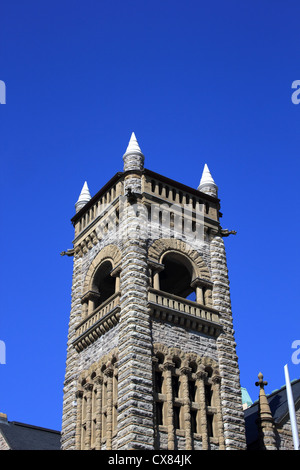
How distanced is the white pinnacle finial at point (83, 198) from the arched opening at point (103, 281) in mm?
5188

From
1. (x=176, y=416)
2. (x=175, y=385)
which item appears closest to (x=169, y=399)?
(x=176, y=416)

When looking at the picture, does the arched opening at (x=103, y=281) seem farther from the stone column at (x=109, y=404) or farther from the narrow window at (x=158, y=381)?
the narrow window at (x=158, y=381)

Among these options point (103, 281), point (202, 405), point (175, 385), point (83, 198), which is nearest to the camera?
point (202, 405)

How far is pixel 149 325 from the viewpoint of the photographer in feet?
105

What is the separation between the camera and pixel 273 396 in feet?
133

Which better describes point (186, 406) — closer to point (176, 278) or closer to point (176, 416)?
point (176, 416)

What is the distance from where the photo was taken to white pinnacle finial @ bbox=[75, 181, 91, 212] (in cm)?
4184

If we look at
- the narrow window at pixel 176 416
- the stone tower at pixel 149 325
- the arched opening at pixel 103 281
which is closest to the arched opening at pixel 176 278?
the stone tower at pixel 149 325

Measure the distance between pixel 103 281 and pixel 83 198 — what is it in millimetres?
5884

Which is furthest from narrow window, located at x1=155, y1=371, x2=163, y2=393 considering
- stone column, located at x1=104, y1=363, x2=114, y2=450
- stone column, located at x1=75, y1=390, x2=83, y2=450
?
stone column, located at x1=75, y1=390, x2=83, y2=450

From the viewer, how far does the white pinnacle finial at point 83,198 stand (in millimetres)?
41844

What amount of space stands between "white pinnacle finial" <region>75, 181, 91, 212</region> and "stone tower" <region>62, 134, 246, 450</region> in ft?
4.84

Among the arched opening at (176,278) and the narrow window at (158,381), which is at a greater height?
the arched opening at (176,278)
